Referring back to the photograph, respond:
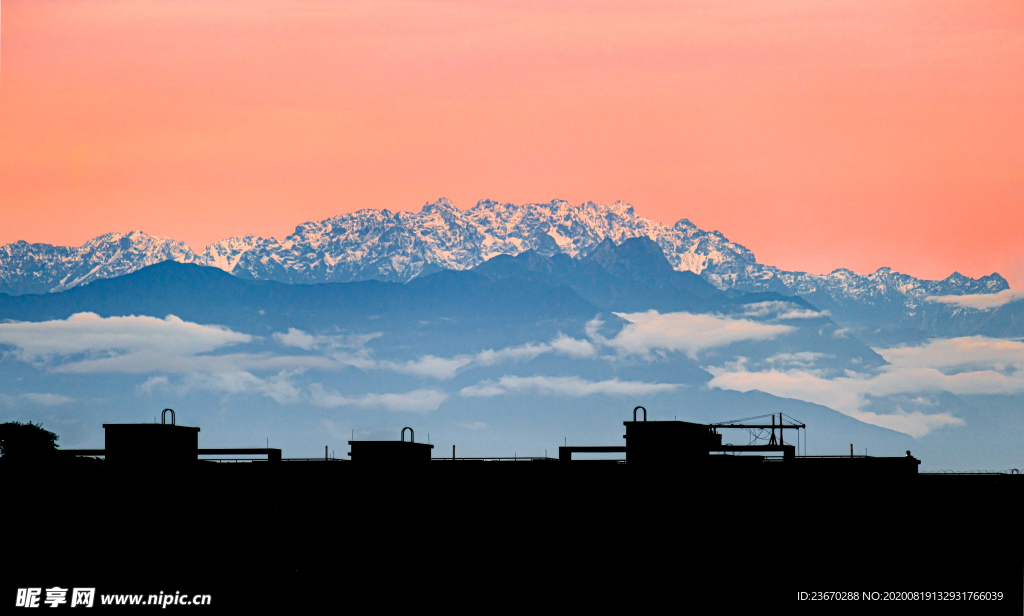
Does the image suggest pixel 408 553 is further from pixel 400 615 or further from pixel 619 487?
pixel 619 487

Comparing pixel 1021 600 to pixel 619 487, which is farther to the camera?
pixel 619 487

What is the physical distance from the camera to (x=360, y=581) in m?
92.2

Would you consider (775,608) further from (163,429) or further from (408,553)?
(163,429)

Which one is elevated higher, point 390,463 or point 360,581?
point 390,463

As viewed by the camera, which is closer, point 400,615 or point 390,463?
point 400,615

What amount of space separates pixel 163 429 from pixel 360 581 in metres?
19.8

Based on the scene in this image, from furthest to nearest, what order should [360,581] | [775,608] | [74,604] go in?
[360,581] < [775,608] < [74,604]

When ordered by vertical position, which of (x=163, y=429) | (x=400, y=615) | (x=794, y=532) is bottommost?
(x=400, y=615)

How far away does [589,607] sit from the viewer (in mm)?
88250

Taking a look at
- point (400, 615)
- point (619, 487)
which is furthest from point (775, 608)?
point (400, 615)

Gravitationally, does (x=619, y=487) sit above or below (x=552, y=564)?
above

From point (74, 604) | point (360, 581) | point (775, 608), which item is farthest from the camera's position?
point (360, 581)

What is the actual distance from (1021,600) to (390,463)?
47.0 m

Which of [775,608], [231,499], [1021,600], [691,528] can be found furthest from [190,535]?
[1021,600]
